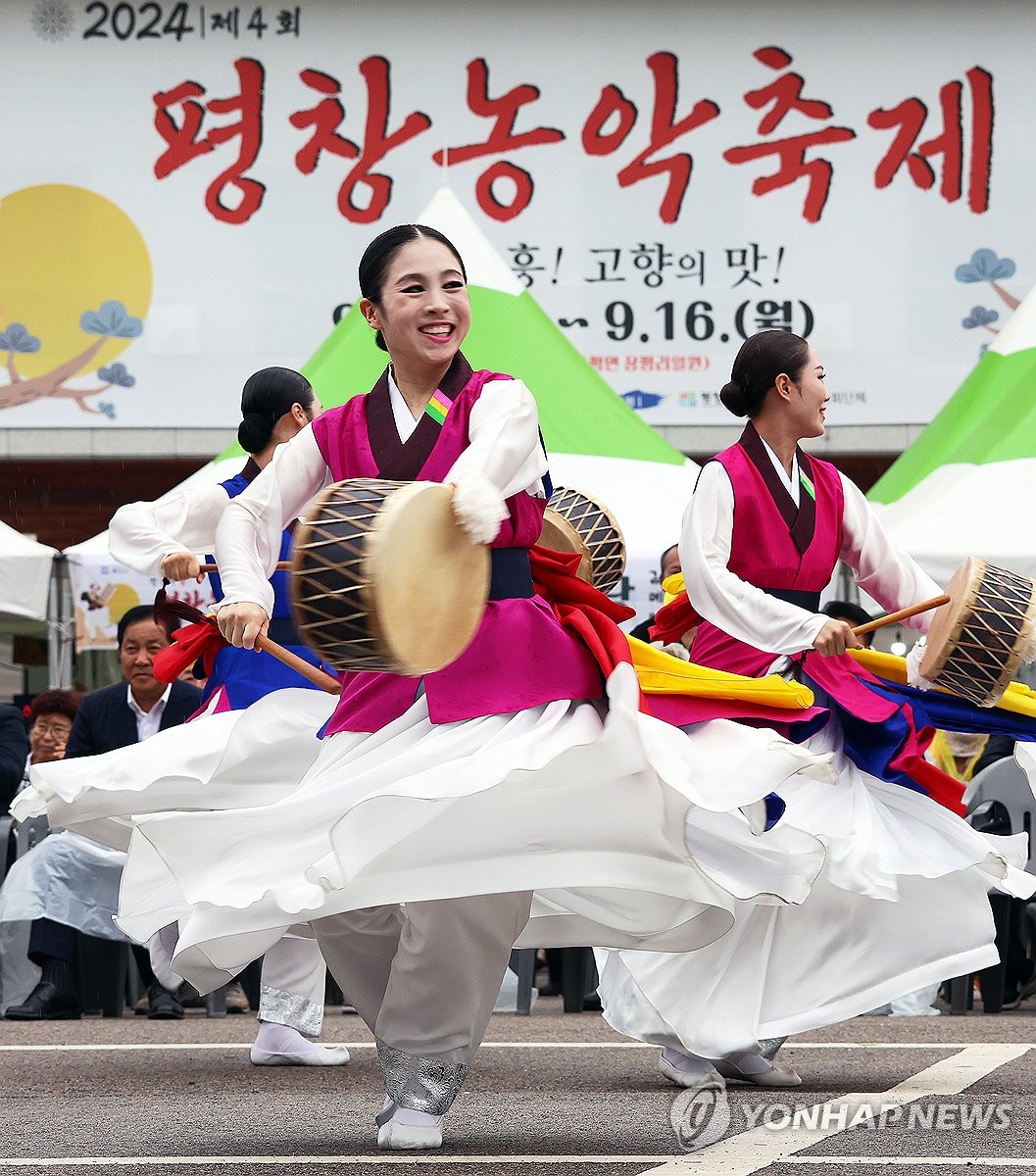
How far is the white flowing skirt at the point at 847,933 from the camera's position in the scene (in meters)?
4.38

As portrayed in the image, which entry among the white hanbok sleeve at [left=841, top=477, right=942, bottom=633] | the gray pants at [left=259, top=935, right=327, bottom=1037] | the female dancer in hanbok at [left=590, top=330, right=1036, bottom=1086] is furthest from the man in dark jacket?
the white hanbok sleeve at [left=841, top=477, right=942, bottom=633]

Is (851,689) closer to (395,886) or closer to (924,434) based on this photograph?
(395,886)

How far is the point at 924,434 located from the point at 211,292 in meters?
4.71

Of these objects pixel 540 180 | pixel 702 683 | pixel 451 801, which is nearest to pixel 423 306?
pixel 702 683

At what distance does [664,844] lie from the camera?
Result: 3.40 meters

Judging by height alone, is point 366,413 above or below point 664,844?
above

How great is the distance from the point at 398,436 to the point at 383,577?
572 millimetres

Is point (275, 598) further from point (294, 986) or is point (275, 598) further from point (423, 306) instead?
point (423, 306)

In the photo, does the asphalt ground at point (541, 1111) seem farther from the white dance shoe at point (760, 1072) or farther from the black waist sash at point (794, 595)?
the black waist sash at point (794, 595)

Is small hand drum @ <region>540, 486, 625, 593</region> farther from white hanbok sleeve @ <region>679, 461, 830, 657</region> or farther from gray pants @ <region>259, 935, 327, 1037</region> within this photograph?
gray pants @ <region>259, 935, 327, 1037</region>

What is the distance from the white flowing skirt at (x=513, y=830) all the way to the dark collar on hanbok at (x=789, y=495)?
117 cm

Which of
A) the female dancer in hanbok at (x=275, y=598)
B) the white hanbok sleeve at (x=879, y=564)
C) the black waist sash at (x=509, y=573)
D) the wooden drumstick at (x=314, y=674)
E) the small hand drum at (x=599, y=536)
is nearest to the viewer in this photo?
the black waist sash at (x=509, y=573)

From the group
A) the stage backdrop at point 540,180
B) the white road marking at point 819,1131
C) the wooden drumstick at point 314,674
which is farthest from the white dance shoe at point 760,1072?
the stage backdrop at point 540,180

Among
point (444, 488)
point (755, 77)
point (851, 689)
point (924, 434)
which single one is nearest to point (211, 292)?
point (755, 77)
